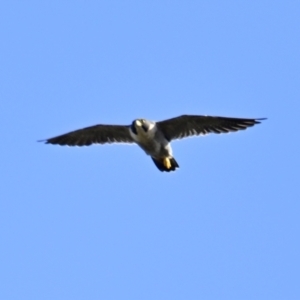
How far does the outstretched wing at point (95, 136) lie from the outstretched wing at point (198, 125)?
874 mm

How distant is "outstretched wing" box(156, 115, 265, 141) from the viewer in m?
22.1

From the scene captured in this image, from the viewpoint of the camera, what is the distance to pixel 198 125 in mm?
22312

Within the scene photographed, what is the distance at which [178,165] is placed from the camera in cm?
2214

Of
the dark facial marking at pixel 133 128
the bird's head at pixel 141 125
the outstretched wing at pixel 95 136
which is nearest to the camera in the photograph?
the bird's head at pixel 141 125

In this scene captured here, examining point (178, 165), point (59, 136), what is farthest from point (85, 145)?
point (178, 165)

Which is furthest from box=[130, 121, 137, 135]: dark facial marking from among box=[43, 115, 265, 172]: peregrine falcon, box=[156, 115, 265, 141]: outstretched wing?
box=[156, 115, 265, 141]: outstretched wing

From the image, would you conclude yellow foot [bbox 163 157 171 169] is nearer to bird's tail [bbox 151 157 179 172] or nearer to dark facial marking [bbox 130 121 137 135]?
bird's tail [bbox 151 157 179 172]

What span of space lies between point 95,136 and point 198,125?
2053 mm

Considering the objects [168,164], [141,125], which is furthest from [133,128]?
[168,164]

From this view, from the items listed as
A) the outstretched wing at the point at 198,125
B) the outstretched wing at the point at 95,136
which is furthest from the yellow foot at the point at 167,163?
the outstretched wing at the point at 95,136

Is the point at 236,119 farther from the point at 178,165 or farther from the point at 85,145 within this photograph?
the point at 85,145

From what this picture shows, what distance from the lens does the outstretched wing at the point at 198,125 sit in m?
22.1

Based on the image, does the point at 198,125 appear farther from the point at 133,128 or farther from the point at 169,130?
the point at 133,128

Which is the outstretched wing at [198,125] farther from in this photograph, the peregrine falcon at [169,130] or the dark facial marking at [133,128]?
the dark facial marking at [133,128]
